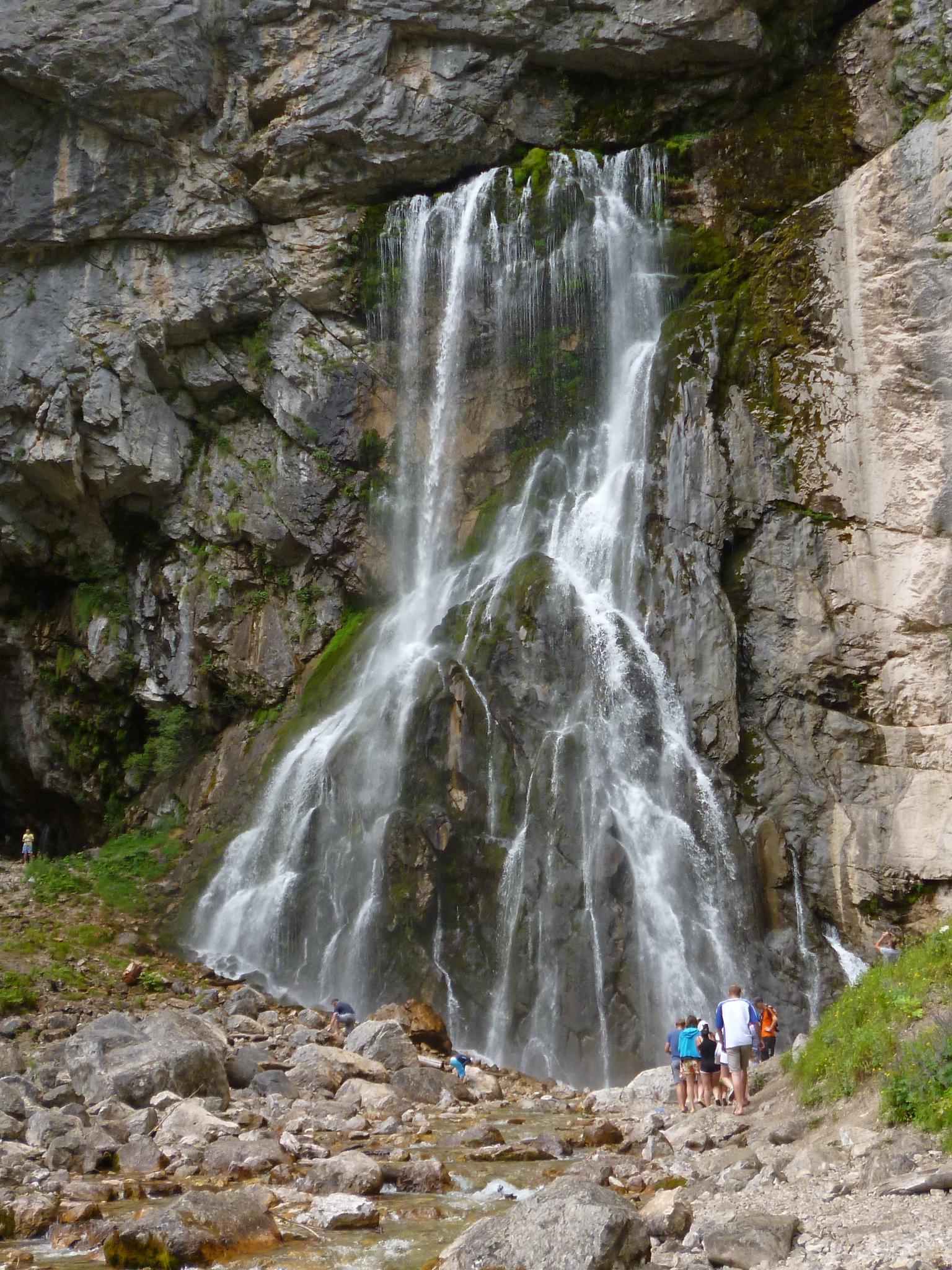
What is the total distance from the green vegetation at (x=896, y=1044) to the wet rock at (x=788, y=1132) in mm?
319

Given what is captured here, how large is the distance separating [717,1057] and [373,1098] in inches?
154

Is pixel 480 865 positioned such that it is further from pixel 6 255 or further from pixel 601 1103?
pixel 6 255

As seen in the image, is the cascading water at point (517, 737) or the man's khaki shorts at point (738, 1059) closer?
the man's khaki shorts at point (738, 1059)

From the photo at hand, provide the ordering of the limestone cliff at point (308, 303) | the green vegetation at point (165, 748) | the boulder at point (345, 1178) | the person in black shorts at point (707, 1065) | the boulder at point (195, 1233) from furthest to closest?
1. the green vegetation at point (165, 748)
2. the limestone cliff at point (308, 303)
3. the person in black shorts at point (707, 1065)
4. the boulder at point (345, 1178)
5. the boulder at point (195, 1233)

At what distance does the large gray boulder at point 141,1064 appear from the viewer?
11305 mm

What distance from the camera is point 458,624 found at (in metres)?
21.4

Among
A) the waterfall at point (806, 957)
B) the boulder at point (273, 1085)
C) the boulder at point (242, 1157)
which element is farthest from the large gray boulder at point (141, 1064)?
the waterfall at point (806, 957)

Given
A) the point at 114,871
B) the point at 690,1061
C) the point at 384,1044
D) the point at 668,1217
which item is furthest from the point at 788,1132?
the point at 114,871

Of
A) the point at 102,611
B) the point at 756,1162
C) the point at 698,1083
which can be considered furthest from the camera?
the point at 102,611

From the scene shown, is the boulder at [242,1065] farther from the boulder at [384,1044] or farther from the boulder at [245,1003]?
the boulder at [245,1003]

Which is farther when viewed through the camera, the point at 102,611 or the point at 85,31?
the point at 102,611

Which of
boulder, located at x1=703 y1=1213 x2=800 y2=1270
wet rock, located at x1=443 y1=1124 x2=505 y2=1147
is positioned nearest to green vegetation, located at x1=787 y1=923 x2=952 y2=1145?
boulder, located at x1=703 y1=1213 x2=800 y2=1270

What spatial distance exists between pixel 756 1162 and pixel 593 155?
23.4 meters

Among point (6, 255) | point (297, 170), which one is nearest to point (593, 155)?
point (297, 170)
